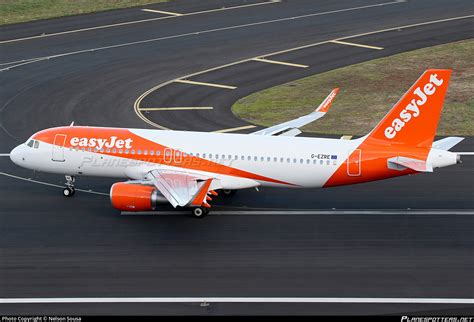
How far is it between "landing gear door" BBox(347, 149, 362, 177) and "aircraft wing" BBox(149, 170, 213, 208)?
7924mm

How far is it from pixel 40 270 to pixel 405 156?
20.7 metres

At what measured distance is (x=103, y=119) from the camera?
67.2m

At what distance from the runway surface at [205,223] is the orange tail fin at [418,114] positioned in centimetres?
488

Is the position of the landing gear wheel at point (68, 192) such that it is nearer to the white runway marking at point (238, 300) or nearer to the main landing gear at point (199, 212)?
the main landing gear at point (199, 212)

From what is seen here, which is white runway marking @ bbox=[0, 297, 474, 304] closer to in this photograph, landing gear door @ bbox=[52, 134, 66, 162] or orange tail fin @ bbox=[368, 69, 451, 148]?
orange tail fin @ bbox=[368, 69, 451, 148]

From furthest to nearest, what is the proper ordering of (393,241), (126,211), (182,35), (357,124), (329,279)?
1. (182,35)
2. (357,124)
3. (126,211)
4. (393,241)
5. (329,279)

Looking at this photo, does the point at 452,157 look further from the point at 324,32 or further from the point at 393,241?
the point at 324,32

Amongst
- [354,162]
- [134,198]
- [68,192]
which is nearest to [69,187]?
[68,192]

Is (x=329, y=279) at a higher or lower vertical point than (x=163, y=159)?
lower

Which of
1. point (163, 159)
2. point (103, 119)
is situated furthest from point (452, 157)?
point (103, 119)

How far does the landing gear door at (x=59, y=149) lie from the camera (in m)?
51.5

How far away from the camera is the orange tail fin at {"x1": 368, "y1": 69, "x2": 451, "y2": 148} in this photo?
45.8 m

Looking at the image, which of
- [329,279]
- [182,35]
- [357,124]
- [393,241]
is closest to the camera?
[329,279]

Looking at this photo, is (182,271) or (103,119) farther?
(103,119)
